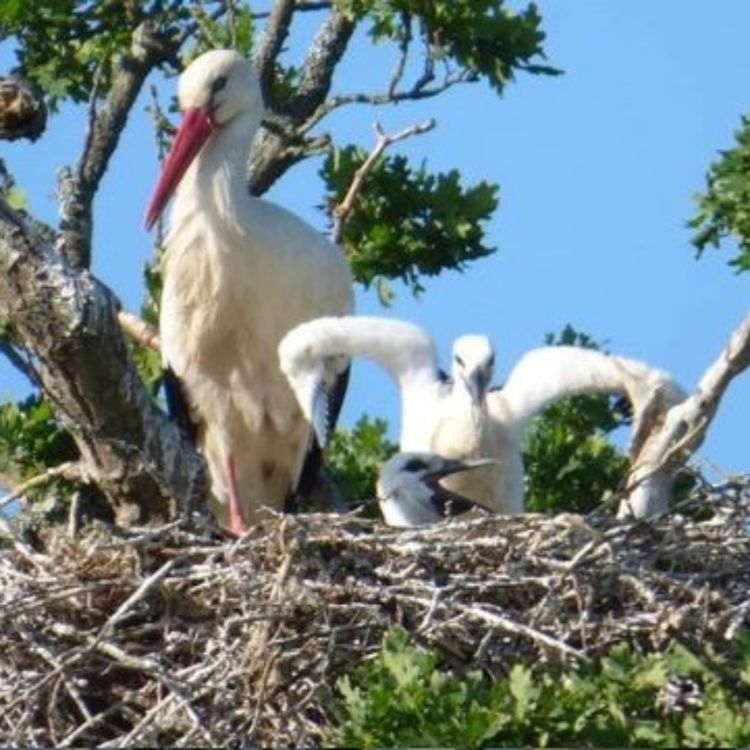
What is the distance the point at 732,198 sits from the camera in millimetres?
14414

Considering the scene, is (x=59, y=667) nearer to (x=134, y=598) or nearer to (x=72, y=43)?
(x=134, y=598)

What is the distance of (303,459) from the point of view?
1623 cm

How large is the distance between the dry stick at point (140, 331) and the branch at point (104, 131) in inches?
25.3

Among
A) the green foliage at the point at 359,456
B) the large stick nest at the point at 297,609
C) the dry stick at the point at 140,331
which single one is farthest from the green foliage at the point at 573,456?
the large stick nest at the point at 297,609

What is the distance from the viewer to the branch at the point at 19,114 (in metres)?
13.7

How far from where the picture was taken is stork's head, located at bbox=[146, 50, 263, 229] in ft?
52.1

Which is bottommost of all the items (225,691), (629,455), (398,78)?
(225,691)

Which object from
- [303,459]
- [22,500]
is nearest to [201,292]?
[303,459]

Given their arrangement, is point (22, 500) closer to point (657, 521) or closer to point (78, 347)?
point (78, 347)

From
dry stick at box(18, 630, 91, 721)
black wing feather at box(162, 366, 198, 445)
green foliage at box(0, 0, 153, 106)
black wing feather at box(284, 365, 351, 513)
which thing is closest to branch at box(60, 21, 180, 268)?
green foliage at box(0, 0, 153, 106)

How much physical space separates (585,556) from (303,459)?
3.50m

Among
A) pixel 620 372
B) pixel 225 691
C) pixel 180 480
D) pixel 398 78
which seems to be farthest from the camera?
pixel 398 78

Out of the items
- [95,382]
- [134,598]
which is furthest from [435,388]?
[134,598]

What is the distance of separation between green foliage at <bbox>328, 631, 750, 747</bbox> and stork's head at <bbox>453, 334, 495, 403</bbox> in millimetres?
2801
